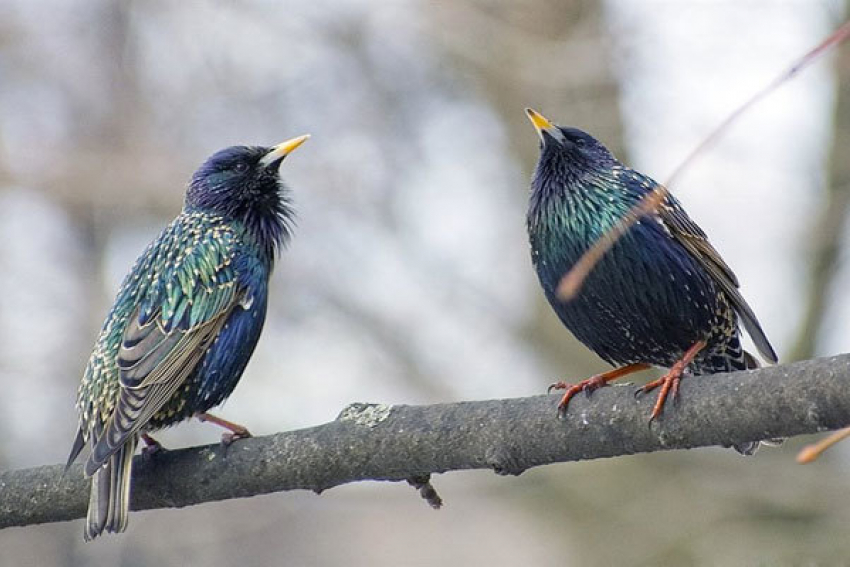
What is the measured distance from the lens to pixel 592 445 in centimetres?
333

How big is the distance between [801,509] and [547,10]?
3709 mm

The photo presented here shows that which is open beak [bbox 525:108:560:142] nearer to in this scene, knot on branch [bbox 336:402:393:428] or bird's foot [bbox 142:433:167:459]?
knot on branch [bbox 336:402:393:428]

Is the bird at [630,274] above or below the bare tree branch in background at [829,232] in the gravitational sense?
below

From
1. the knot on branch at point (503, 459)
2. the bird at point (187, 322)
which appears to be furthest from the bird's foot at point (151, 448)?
the knot on branch at point (503, 459)

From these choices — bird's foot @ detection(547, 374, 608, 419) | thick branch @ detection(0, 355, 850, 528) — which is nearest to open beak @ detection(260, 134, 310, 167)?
thick branch @ detection(0, 355, 850, 528)

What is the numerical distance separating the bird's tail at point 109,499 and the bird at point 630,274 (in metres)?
1.26

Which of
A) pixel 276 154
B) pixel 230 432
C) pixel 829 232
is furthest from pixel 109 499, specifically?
pixel 829 232

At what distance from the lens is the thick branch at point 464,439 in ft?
9.65

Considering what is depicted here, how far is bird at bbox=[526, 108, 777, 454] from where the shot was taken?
4.02 metres

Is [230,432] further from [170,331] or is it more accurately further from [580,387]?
[580,387]

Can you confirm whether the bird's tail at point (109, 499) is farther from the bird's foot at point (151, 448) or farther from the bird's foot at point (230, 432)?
the bird's foot at point (230, 432)

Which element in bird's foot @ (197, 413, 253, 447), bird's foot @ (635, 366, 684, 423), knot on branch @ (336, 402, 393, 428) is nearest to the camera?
bird's foot @ (635, 366, 684, 423)

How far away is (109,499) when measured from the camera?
376 centimetres

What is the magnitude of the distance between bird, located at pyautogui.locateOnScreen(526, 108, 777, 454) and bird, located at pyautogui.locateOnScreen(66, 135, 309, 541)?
997 mm
